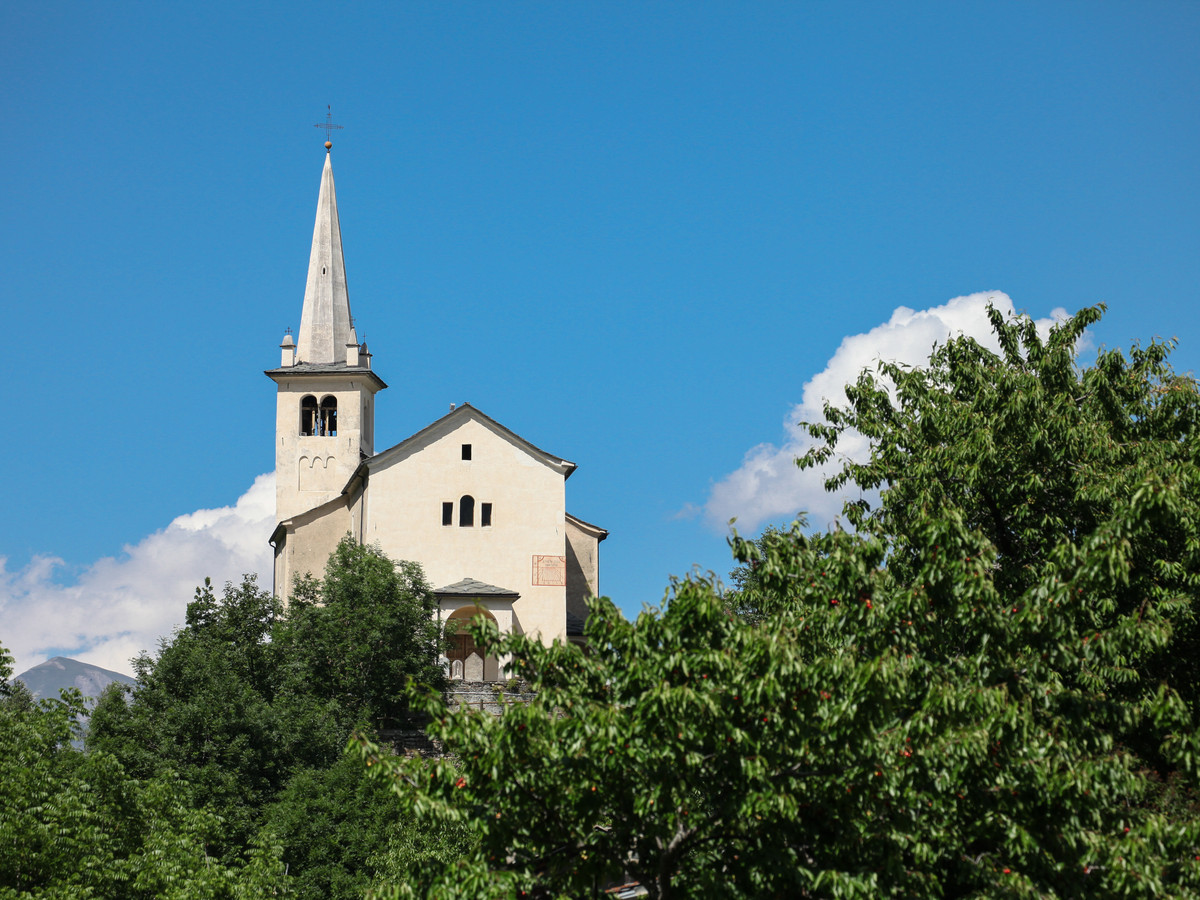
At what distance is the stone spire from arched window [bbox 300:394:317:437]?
6.18ft

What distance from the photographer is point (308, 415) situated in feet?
184

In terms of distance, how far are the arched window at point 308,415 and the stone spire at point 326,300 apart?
1884 mm

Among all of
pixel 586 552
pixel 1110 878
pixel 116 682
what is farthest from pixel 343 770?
pixel 1110 878

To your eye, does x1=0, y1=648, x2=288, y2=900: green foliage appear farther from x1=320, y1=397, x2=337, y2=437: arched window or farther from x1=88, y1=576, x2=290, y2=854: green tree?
x1=320, y1=397, x2=337, y2=437: arched window

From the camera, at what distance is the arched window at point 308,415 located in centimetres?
5584

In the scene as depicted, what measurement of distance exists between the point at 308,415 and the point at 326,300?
5.69 m

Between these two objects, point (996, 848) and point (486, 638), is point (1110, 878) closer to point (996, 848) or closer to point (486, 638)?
point (996, 848)

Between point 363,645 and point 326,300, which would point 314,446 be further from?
point 363,645

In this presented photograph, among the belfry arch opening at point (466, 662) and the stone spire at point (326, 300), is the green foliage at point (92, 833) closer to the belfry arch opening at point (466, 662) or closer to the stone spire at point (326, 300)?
the belfry arch opening at point (466, 662)

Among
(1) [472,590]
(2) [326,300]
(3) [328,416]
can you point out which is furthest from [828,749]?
(2) [326,300]

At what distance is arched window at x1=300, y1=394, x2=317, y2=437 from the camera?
55844 millimetres

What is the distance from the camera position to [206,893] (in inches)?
927

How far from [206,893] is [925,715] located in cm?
1663

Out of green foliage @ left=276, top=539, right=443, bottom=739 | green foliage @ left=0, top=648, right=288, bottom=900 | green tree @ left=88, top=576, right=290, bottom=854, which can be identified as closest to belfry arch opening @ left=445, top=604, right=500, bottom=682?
green foliage @ left=276, top=539, right=443, bottom=739
